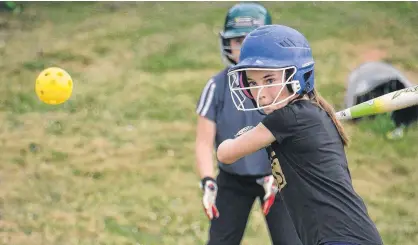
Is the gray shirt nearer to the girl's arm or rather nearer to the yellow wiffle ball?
the girl's arm

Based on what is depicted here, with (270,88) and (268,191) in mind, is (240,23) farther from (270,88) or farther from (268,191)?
(270,88)

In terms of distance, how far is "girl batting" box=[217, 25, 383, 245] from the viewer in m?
2.85

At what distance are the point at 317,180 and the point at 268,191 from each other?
1.16 meters

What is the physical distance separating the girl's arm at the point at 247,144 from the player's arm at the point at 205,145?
38.8 inches

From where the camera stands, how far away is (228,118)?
4.16 metres

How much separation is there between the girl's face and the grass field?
2.96 m

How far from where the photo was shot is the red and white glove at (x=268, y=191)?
3.99 meters

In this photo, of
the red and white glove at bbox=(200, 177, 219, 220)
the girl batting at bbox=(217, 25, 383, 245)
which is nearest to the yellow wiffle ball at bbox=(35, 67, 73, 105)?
the red and white glove at bbox=(200, 177, 219, 220)

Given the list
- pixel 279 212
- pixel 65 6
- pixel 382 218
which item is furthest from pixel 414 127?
pixel 65 6

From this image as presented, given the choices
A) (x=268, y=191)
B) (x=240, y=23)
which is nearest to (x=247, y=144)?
(x=268, y=191)

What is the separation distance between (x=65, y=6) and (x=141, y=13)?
1.50 meters

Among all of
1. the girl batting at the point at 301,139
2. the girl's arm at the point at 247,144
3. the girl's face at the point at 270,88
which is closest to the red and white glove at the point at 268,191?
the girl's arm at the point at 247,144

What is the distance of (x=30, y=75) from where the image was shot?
10469mm

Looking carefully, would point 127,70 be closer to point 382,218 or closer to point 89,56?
point 89,56
